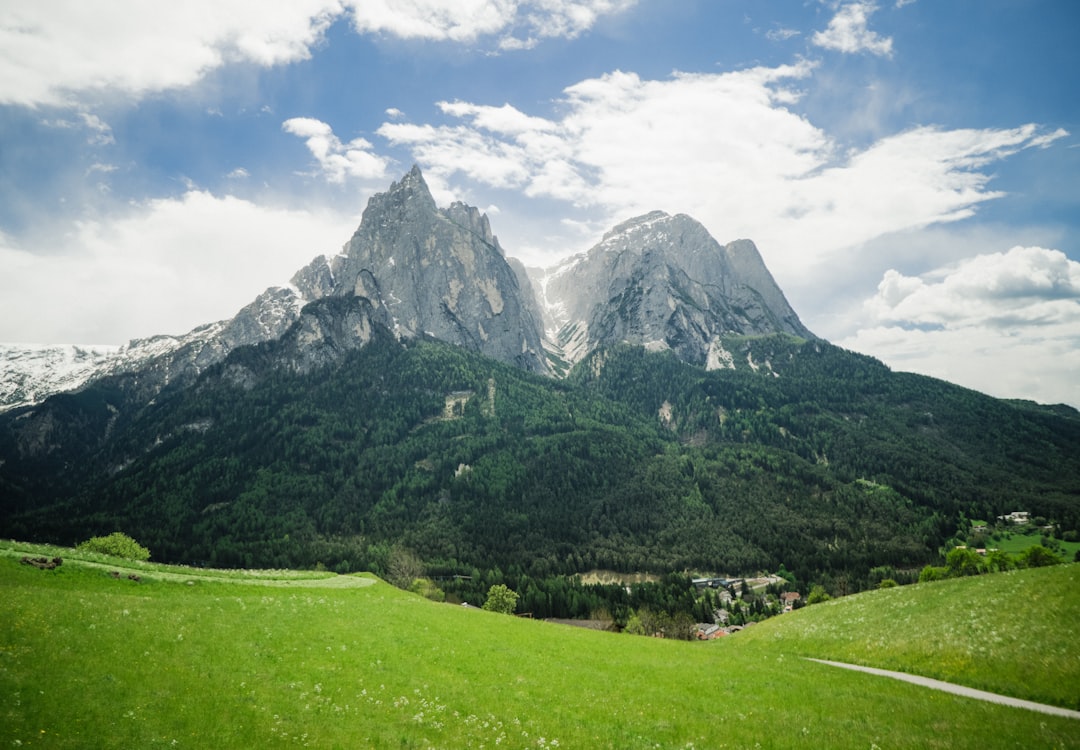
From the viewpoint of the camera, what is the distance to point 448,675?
87.6ft

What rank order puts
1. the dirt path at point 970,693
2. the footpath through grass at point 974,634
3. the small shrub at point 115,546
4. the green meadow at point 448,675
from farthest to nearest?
the small shrub at point 115,546 → the footpath through grass at point 974,634 → the dirt path at point 970,693 → the green meadow at point 448,675

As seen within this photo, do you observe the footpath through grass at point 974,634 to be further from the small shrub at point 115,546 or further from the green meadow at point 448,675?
the small shrub at point 115,546

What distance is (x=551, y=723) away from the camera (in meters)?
20.5

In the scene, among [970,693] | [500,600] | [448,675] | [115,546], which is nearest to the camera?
[448,675]

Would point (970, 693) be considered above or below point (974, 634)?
below

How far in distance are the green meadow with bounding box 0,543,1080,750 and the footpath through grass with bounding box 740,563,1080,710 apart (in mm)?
159

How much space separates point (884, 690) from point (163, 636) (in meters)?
35.3

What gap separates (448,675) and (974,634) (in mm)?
33249

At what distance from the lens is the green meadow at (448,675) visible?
17.8m

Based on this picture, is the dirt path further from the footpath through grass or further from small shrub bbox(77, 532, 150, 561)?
small shrub bbox(77, 532, 150, 561)

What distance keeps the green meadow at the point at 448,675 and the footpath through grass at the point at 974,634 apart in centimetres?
16

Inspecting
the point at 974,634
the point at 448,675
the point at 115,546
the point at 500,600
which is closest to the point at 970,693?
the point at 974,634

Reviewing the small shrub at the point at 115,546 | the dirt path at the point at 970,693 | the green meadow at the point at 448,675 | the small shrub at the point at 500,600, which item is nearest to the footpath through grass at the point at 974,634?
the green meadow at the point at 448,675

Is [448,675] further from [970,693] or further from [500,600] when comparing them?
[500,600]
